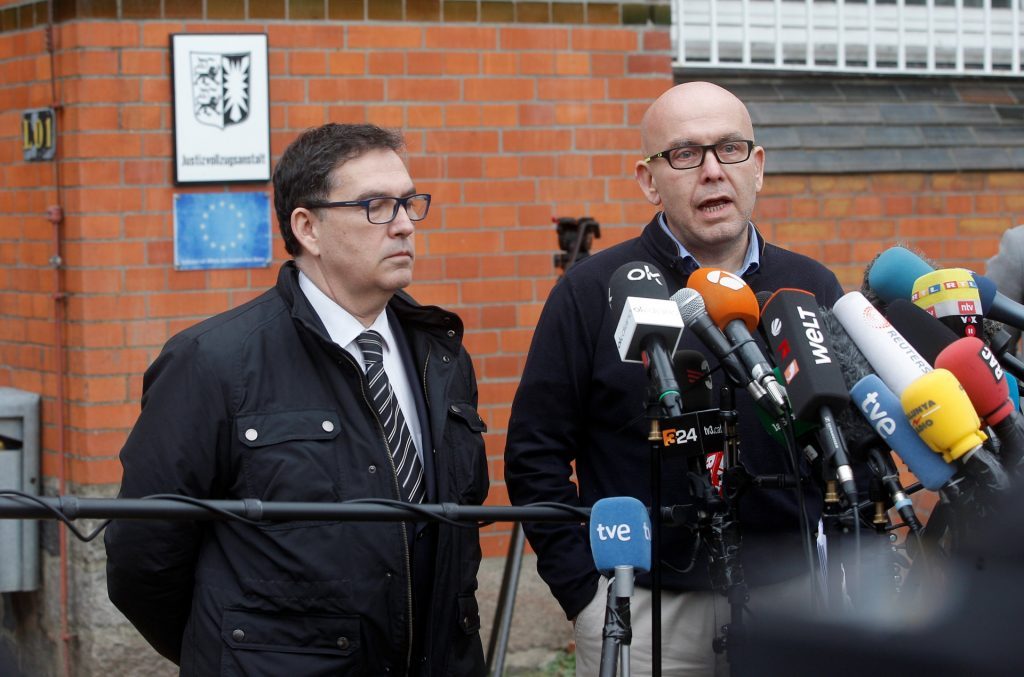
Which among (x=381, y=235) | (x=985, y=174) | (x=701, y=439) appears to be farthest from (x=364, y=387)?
(x=985, y=174)

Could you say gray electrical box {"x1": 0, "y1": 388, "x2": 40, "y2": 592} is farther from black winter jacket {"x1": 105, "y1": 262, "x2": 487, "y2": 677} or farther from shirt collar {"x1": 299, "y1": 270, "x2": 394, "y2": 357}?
shirt collar {"x1": 299, "y1": 270, "x2": 394, "y2": 357}

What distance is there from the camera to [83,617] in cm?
561

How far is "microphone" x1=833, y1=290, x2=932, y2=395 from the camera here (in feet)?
8.20

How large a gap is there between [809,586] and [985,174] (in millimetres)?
4528

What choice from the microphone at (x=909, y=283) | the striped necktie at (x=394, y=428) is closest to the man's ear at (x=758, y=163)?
the microphone at (x=909, y=283)

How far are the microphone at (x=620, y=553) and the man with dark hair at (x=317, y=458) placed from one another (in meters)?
0.70

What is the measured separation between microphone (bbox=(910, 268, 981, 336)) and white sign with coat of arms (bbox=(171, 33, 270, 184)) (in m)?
3.25

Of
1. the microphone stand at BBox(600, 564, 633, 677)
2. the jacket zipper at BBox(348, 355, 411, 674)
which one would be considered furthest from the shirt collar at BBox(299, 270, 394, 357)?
the microphone stand at BBox(600, 564, 633, 677)

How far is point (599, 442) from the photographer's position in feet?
11.4

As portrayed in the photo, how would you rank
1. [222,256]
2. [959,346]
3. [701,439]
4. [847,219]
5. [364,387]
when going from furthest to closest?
1. [847,219]
2. [222,256]
3. [364,387]
4. [701,439]
5. [959,346]

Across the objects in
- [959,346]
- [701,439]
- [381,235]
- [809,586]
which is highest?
[381,235]

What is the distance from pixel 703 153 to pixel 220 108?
8.52 feet

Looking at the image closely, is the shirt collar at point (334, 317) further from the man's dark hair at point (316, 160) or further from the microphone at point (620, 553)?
the microphone at point (620, 553)

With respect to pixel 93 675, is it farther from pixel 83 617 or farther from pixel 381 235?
pixel 381 235
